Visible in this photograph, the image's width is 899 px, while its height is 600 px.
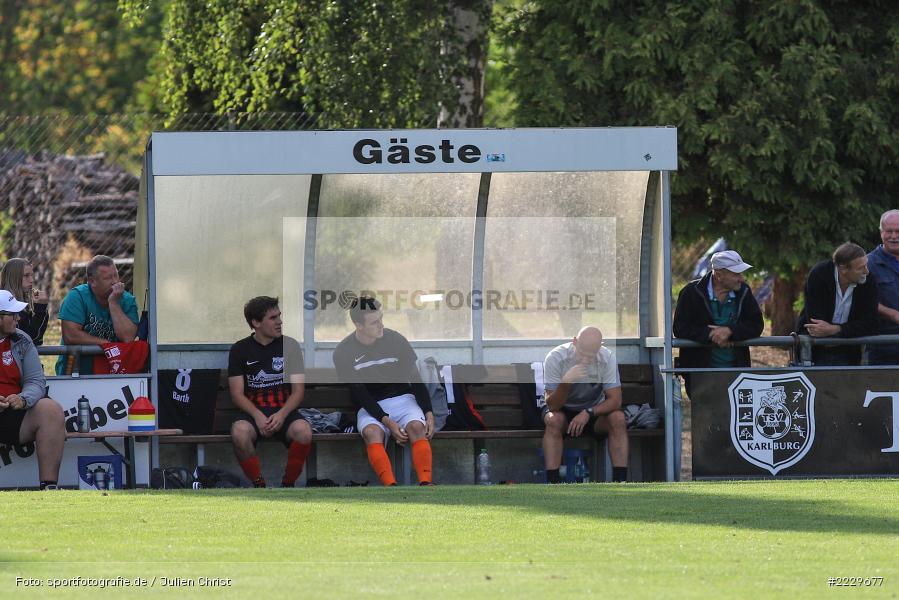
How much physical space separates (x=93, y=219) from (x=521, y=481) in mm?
9212

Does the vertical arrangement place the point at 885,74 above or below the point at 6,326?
above

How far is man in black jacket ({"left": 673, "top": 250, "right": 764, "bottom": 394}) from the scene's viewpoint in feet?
36.2

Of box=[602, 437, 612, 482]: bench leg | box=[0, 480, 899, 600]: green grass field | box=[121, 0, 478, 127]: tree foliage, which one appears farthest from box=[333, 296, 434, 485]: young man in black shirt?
box=[121, 0, 478, 127]: tree foliage

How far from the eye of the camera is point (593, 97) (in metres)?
17.0

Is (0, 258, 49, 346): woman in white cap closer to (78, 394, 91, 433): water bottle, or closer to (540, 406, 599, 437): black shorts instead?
(78, 394, 91, 433): water bottle

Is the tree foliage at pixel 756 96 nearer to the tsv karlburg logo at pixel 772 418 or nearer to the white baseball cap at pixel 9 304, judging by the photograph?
the tsv karlburg logo at pixel 772 418

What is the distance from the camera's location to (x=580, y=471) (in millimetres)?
11547

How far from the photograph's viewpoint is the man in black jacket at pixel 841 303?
10930 millimetres

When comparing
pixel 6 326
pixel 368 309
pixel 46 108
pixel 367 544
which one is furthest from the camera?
pixel 46 108

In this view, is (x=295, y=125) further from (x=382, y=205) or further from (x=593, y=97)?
(x=382, y=205)

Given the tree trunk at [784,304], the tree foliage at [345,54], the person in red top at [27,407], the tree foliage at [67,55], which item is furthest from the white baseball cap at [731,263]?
the tree foliage at [67,55]

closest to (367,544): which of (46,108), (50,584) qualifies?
(50,584)

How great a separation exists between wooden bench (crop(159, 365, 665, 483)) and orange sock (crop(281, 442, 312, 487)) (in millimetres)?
194

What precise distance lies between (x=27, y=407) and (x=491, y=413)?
3.33m
